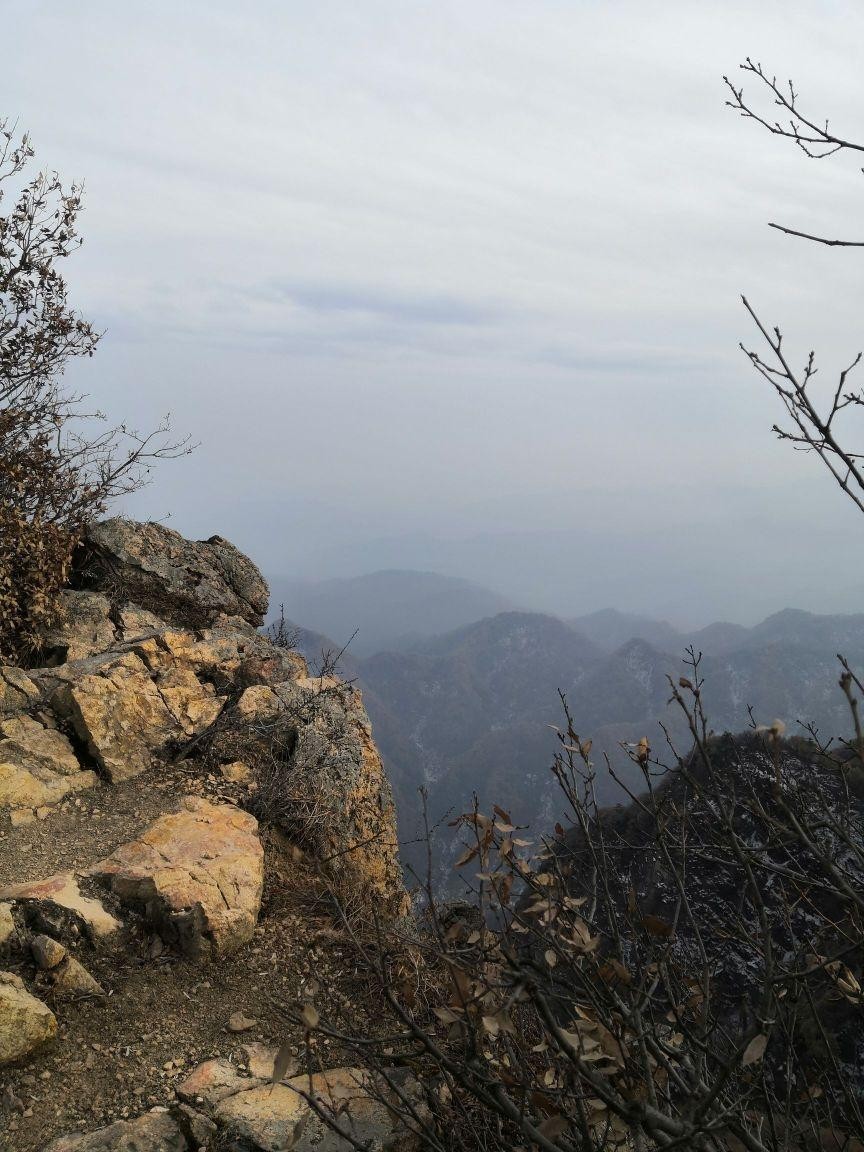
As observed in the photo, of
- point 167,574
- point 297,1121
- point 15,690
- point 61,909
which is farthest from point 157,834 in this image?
point 167,574

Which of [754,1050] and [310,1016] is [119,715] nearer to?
[310,1016]

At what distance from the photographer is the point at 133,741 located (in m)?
8.07

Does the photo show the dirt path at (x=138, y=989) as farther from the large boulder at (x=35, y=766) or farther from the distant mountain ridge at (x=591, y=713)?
the distant mountain ridge at (x=591, y=713)

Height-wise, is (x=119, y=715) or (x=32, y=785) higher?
(x=119, y=715)

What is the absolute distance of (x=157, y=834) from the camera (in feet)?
22.3

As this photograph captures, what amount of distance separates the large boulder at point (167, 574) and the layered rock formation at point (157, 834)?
33 millimetres

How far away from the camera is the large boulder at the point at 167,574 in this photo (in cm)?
1059

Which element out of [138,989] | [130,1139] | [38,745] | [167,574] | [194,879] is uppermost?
[167,574]

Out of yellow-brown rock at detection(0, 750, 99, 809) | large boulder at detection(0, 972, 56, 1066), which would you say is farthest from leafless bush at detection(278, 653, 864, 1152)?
yellow-brown rock at detection(0, 750, 99, 809)

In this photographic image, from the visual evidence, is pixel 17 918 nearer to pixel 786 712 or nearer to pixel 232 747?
pixel 232 747

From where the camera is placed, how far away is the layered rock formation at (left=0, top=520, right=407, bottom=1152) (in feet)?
15.8

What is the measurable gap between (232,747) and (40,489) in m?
4.55

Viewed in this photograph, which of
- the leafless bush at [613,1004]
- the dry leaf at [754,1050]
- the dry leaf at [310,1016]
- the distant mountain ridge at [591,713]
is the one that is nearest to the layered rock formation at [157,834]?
the leafless bush at [613,1004]

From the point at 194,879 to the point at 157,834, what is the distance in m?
0.74
